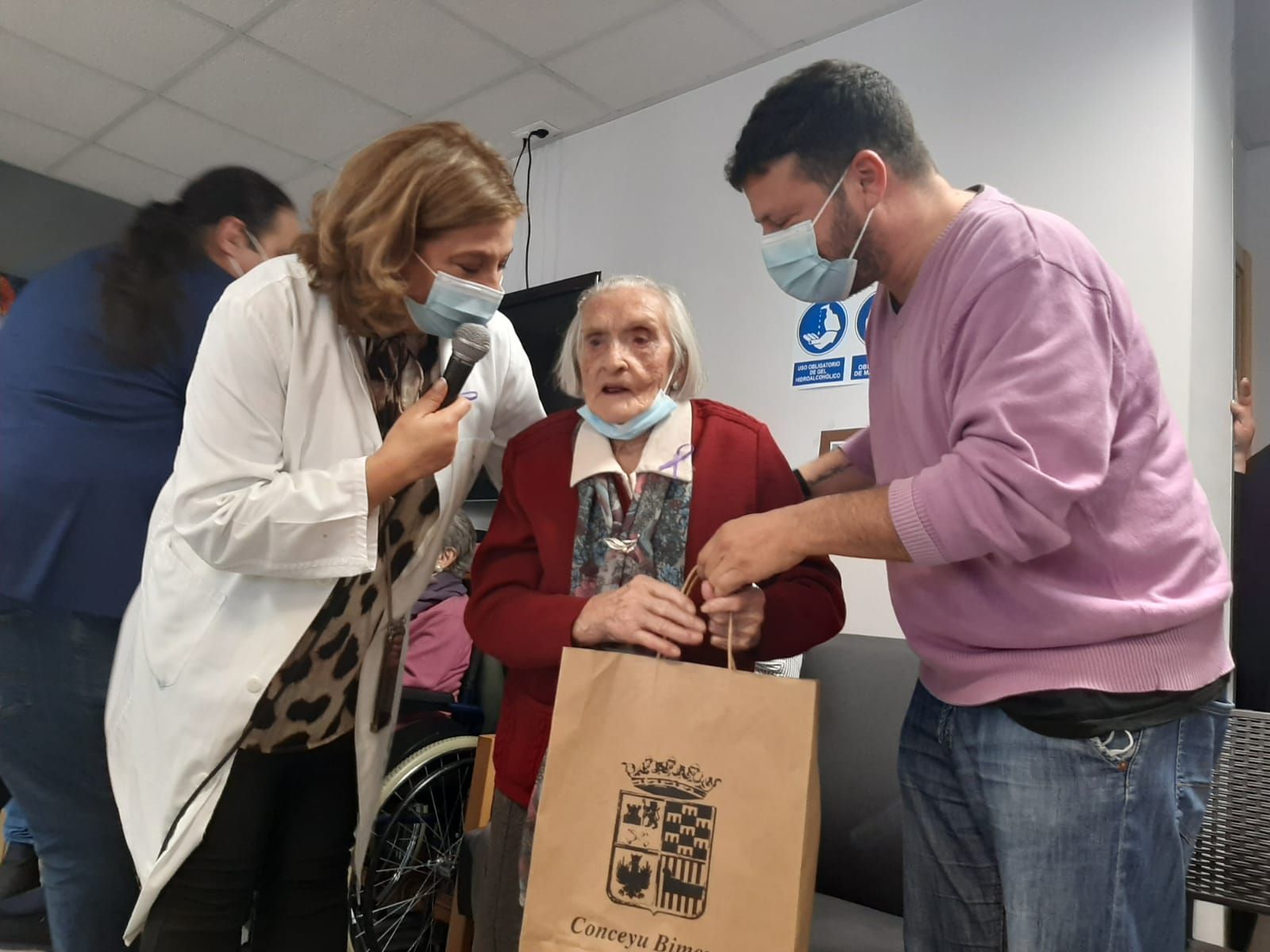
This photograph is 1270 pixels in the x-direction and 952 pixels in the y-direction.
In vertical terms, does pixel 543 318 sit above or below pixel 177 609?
above

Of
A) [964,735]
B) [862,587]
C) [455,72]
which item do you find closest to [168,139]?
[455,72]

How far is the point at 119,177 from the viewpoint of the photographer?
1.93m

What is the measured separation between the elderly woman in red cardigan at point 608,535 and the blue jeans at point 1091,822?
308mm

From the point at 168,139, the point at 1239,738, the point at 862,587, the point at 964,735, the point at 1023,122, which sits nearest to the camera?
the point at 964,735

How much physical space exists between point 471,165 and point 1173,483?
945 millimetres

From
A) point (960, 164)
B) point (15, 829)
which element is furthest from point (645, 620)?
point (960, 164)

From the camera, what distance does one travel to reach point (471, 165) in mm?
1131

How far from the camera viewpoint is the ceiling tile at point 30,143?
193 cm

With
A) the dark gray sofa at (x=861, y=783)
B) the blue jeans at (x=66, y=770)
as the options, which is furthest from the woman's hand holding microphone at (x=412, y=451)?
the dark gray sofa at (x=861, y=783)

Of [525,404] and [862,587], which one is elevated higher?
[525,404]

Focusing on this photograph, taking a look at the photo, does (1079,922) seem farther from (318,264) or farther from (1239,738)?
(318,264)

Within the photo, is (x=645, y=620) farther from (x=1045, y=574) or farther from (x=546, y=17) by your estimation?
(x=546, y=17)

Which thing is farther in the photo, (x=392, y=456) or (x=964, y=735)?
(x=392, y=456)

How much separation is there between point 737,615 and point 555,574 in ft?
0.93
